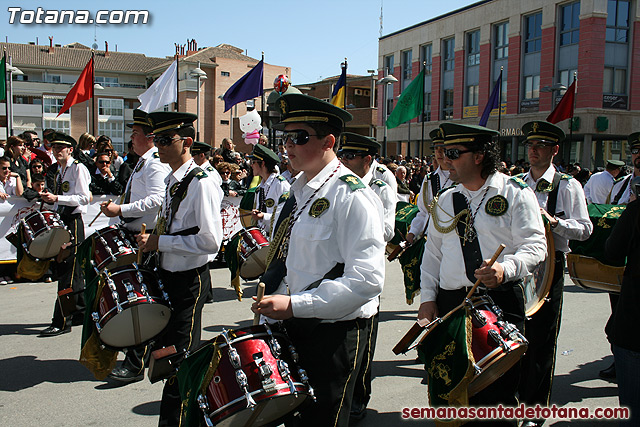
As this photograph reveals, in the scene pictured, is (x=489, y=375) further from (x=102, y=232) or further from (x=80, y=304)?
(x=80, y=304)

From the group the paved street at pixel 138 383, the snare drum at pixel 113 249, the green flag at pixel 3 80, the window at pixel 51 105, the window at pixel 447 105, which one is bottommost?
the paved street at pixel 138 383

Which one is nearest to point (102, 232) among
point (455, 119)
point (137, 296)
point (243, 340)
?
point (137, 296)

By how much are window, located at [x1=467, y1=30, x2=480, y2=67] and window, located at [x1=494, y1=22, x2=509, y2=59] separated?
6.06 feet

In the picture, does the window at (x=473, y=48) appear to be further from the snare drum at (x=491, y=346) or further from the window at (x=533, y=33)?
the snare drum at (x=491, y=346)

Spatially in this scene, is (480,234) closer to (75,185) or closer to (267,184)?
(267,184)

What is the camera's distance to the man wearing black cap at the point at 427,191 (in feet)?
19.4

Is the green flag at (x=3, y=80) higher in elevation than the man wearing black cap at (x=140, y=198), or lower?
higher

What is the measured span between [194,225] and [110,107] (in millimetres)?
74521

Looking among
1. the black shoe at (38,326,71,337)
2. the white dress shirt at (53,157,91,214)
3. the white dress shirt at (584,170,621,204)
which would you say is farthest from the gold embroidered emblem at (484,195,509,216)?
the white dress shirt at (584,170,621,204)

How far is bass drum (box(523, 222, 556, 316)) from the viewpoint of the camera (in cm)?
357

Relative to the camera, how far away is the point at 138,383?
5145 millimetres

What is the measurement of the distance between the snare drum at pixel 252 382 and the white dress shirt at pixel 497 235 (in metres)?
1.30

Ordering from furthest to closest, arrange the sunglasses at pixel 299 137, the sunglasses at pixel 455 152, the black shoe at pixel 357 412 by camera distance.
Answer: the black shoe at pixel 357 412 → the sunglasses at pixel 455 152 → the sunglasses at pixel 299 137

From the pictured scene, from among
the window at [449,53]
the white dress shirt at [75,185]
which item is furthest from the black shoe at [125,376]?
the window at [449,53]
